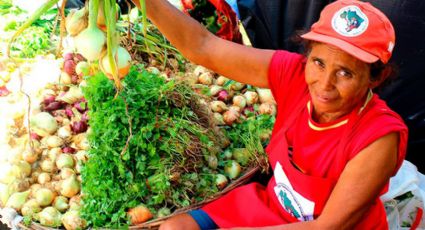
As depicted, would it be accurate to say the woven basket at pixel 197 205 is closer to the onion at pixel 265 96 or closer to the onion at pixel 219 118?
the onion at pixel 219 118

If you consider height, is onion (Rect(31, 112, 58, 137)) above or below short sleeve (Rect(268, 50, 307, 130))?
below

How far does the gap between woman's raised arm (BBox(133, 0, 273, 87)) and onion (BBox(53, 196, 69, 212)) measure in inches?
37.0

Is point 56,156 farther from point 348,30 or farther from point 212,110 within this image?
point 348,30

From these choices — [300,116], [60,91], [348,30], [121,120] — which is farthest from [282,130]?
[60,91]

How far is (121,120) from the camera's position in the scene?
77.5 inches

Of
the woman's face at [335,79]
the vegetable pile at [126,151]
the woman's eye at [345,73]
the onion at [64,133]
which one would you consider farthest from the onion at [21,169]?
the woman's eye at [345,73]

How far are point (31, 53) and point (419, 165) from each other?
2.61m

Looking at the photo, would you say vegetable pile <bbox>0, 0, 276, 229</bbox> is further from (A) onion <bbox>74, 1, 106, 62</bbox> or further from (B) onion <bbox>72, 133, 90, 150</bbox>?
(A) onion <bbox>74, 1, 106, 62</bbox>

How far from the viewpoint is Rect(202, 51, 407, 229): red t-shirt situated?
1.56 meters

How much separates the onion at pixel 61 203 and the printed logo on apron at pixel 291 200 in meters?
1.02

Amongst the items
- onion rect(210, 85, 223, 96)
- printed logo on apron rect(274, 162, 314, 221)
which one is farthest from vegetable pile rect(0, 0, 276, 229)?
printed logo on apron rect(274, 162, 314, 221)

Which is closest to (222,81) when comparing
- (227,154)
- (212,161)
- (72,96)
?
(227,154)

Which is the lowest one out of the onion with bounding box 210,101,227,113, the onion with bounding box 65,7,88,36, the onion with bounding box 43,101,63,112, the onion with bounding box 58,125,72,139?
the onion with bounding box 58,125,72,139

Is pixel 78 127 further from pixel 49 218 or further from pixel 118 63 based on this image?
pixel 118 63
